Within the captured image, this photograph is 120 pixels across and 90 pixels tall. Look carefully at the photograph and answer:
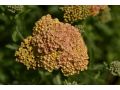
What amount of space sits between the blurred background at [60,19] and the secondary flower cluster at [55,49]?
0.32ft

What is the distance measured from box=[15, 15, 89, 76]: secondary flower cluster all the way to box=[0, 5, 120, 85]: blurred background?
0.32 feet

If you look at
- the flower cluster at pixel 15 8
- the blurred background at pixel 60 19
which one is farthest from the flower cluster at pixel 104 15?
the flower cluster at pixel 15 8

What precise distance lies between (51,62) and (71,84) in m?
0.21

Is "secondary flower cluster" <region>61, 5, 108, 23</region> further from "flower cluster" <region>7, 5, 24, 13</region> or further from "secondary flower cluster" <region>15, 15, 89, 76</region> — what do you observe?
"flower cluster" <region>7, 5, 24, 13</region>

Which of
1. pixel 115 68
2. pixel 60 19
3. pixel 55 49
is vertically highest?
pixel 60 19

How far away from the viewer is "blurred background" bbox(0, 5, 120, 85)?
289 cm

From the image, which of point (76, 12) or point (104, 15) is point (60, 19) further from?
point (104, 15)

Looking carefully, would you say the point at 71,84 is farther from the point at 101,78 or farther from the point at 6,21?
the point at 6,21

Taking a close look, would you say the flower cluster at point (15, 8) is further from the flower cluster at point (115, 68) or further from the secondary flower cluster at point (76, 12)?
the flower cluster at point (115, 68)

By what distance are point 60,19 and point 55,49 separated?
29 centimetres

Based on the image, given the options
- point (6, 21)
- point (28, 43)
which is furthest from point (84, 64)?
point (6, 21)

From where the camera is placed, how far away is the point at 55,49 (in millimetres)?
2707

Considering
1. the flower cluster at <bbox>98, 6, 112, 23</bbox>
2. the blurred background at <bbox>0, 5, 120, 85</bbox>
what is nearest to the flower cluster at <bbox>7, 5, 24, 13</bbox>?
the blurred background at <bbox>0, 5, 120, 85</bbox>

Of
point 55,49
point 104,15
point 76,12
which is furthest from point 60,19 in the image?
point 104,15
